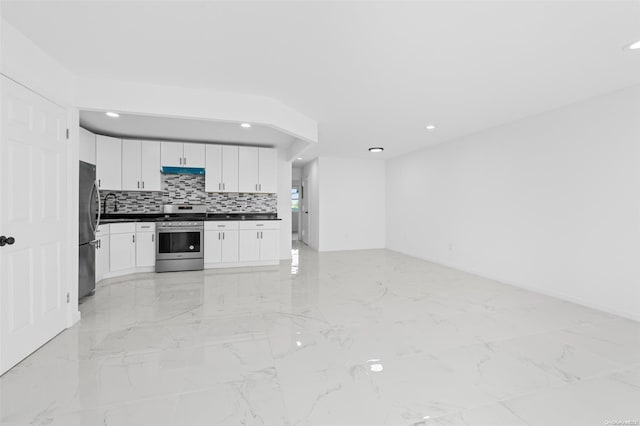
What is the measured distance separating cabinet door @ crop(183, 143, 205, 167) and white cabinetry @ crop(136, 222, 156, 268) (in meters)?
1.28

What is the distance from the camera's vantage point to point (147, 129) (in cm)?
467

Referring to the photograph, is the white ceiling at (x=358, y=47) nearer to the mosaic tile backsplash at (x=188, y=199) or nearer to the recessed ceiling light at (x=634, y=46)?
the recessed ceiling light at (x=634, y=46)

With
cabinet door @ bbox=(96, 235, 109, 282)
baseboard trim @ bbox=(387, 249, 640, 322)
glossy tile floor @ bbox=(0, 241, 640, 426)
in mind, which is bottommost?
glossy tile floor @ bbox=(0, 241, 640, 426)

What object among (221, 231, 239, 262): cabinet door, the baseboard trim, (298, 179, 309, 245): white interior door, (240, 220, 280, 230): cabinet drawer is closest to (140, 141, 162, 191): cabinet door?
(221, 231, 239, 262): cabinet door

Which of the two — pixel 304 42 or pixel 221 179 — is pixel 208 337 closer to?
pixel 304 42

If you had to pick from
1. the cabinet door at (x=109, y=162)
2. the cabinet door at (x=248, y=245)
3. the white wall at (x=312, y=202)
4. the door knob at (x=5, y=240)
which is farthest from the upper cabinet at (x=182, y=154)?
the door knob at (x=5, y=240)

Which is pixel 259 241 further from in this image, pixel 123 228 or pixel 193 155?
pixel 123 228

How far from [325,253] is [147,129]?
14.4ft

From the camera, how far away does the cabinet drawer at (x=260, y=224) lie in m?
5.41

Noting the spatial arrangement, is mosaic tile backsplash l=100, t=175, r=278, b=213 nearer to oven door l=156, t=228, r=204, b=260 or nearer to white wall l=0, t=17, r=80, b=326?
oven door l=156, t=228, r=204, b=260

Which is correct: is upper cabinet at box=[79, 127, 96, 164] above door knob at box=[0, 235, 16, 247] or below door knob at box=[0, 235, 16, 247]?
above

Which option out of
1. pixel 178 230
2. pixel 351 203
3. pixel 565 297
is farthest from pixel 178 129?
pixel 565 297

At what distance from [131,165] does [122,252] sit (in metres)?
1.52

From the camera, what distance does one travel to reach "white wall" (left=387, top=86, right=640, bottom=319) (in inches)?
121
